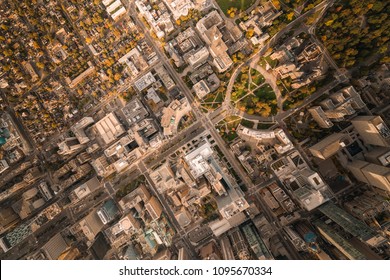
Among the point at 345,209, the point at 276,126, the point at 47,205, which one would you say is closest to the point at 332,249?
the point at 345,209

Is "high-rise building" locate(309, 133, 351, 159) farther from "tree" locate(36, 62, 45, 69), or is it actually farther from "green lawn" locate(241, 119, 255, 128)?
"tree" locate(36, 62, 45, 69)

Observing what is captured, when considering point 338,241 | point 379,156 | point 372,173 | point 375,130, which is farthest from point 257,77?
point 338,241

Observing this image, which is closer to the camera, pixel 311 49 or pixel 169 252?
pixel 311 49

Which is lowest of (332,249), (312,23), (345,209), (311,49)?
(332,249)

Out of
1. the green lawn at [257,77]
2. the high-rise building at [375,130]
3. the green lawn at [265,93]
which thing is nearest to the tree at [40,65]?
the green lawn at [257,77]

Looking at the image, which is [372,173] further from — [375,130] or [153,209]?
[153,209]

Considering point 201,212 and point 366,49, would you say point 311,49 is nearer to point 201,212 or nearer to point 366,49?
point 366,49

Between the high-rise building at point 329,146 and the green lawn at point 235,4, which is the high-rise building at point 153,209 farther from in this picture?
the green lawn at point 235,4
